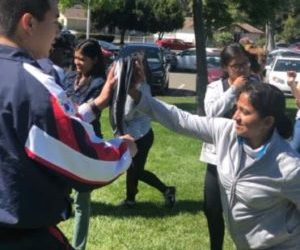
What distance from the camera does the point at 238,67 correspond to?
16.5 ft

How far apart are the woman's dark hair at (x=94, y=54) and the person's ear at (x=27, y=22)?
123 inches

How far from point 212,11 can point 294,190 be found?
16.2m

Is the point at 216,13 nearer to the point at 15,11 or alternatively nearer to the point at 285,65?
the point at 285,65

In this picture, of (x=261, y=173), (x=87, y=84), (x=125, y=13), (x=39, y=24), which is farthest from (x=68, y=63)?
(x=125, y=13)

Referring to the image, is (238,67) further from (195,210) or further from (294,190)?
(195,210)

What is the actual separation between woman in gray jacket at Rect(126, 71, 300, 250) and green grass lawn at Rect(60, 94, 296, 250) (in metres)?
2.34

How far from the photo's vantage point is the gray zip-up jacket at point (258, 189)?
3719mm

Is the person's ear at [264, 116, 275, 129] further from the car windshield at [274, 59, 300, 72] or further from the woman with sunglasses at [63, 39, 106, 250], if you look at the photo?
the car windshield at [274, 59, 300, 72]

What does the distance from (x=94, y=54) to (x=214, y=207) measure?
1.54 meters

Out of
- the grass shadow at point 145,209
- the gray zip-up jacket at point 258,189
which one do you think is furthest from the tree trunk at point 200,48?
the gray zip-up jacket at point 258,189

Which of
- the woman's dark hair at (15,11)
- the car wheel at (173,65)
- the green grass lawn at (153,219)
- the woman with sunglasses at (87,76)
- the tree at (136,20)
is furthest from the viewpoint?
the tree at (136,20)

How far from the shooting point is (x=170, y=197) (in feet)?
24.5

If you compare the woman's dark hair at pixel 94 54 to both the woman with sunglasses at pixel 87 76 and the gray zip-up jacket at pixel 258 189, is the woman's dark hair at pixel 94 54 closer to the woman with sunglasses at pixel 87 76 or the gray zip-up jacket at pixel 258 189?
the woman with sunglasses at pixel 87 76

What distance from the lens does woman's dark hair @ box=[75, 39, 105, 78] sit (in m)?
5.57
